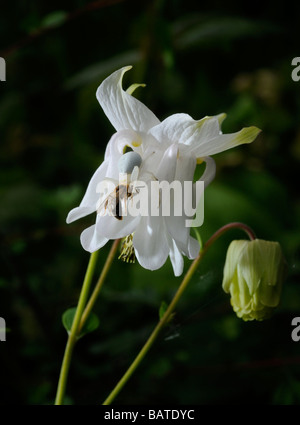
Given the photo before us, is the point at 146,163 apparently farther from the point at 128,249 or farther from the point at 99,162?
the point at 99,162

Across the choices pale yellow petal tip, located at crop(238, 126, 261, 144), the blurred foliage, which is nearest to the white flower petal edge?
pale yellow petal tip, located at crop(238, 126, 261, 144)

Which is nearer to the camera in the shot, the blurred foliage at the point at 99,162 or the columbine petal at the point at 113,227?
the columbine petal at the point at 113,227

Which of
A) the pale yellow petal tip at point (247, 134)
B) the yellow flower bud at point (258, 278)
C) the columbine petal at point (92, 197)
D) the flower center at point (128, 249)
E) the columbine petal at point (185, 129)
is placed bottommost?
the yellow flower bud at point (258, 278)

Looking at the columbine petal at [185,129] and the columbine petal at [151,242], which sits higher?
the columbine petal at [185,129]

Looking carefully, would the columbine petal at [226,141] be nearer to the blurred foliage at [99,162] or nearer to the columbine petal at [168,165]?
the columbine petal at [168,165]

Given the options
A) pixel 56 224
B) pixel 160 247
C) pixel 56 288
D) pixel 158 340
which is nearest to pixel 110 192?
pixel 160 247

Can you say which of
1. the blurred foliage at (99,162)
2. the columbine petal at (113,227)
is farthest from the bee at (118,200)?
the blurred foliage at (99,162)

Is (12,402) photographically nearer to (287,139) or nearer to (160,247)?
(160,247)
